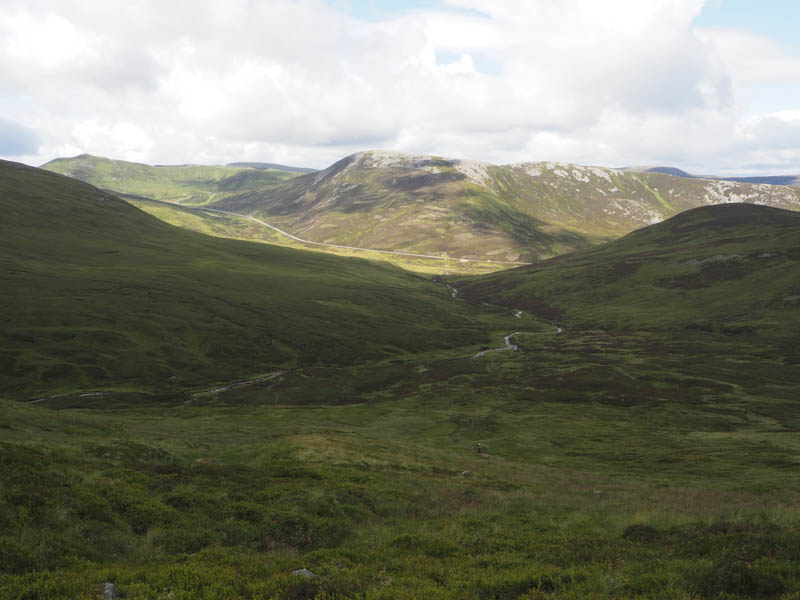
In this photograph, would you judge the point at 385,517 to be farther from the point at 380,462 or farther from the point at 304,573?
the point at 380,462

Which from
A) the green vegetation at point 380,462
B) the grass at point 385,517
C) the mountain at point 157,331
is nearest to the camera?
the grass at point 385,517

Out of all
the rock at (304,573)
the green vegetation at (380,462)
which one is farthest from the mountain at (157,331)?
the rock at (304,573)

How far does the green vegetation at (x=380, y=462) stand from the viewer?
14.6 metres

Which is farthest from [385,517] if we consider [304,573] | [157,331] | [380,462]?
[157,331]

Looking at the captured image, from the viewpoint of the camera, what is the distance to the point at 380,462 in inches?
1681

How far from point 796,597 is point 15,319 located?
→ 176m

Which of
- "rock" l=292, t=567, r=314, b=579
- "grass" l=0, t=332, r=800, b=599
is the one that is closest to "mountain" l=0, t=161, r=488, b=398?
"grass" l=0, t=332, r=800, b=599

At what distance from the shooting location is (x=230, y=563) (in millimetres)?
15875

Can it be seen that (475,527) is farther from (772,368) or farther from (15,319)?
(15,319)

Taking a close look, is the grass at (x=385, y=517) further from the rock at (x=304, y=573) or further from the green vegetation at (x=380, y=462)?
the rock at (x=304, y=573)

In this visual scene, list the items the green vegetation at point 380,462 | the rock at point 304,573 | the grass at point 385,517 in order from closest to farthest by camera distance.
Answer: the grass at point 385,517
the rock at point 304,573
the green vegetation at point 380,462

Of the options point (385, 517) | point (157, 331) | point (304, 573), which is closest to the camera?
point (304, 573)

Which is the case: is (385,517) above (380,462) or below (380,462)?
above

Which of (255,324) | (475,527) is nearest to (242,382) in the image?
(255,324)
